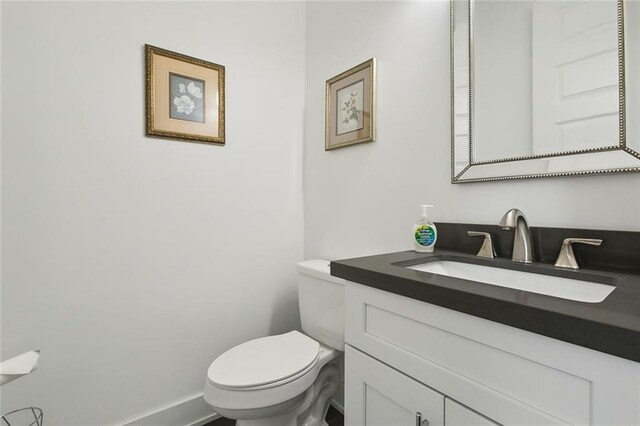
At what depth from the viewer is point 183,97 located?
1.42 meters

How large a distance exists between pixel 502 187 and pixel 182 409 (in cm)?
168

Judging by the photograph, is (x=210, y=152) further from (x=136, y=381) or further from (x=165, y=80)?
(x=136, y=381)

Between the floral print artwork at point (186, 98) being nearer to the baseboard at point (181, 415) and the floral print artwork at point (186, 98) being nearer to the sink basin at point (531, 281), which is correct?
the sink basin at point (531, 281)

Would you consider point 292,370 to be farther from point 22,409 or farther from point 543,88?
point 543,88

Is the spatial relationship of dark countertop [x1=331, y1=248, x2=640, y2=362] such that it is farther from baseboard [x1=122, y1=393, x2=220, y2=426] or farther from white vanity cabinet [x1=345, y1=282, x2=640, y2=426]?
baseboard [x1=122, y1=393, x2=220, y2=426]

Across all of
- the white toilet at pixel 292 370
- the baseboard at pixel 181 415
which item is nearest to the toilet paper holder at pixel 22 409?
the baseboard at pixel 181 415

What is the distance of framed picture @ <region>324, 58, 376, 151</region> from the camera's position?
1410 millimetres

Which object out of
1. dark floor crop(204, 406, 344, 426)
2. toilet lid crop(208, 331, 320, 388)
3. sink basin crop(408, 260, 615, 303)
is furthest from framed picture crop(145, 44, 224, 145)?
dark floor crop(204, 406, 344, 426)

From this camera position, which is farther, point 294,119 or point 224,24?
point 294,119

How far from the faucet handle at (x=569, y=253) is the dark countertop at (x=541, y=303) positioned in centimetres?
3

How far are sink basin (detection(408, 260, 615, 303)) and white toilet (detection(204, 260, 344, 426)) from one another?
18.2 inches

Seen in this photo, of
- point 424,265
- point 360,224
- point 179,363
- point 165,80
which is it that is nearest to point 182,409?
point 179,363

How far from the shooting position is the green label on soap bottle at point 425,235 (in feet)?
3.46

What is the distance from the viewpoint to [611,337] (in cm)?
42
